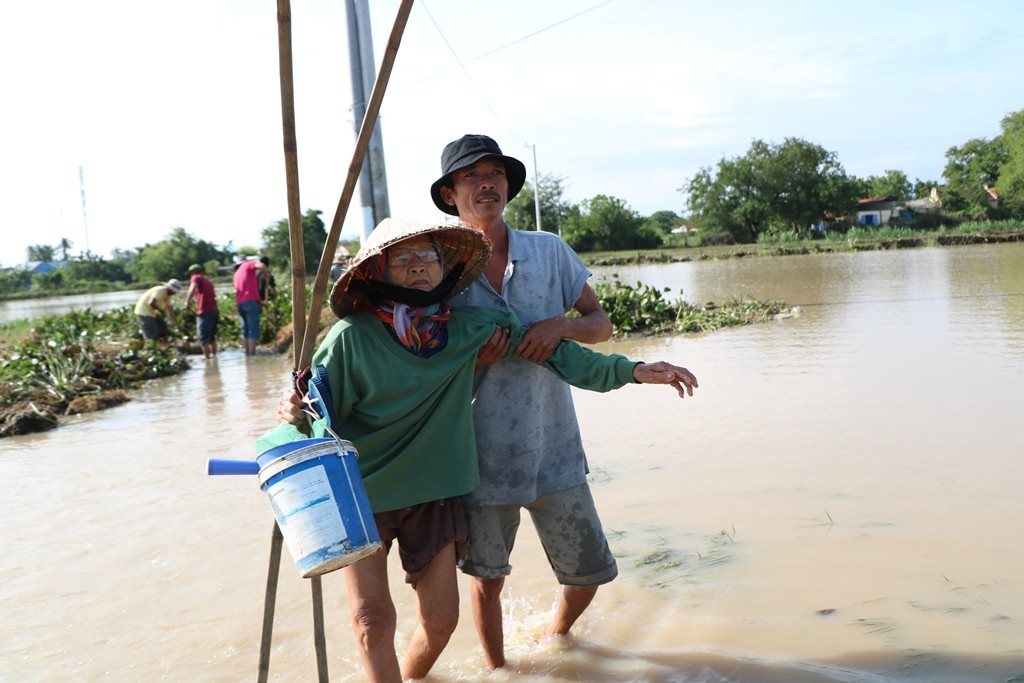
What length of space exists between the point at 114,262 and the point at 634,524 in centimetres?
7734

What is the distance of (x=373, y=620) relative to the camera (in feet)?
7.84

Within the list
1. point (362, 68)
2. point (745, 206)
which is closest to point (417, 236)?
point (362, 68)

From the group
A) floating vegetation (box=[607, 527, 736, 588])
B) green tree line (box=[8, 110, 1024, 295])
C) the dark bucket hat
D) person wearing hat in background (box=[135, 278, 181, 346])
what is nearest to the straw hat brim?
the dark bucket hat

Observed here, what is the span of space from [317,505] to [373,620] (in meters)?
0.52

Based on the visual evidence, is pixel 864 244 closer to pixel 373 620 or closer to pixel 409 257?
pixel 409 257

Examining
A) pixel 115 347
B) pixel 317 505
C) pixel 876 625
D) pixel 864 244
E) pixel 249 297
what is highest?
pixel 864 244

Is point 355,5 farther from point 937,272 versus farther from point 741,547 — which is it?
point 937,272

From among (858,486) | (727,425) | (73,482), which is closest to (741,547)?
(858,486)

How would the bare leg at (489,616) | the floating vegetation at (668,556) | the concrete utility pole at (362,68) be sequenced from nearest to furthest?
the bare leg at (489,616), the floating vegetation at (668,556), the concrete utility pole at (362,68)

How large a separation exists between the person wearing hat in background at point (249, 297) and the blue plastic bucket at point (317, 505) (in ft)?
33.4

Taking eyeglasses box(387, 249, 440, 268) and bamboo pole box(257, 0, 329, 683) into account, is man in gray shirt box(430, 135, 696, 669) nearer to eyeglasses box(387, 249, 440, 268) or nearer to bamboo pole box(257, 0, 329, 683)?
eyeglasses box(387, 249, 440, 268)

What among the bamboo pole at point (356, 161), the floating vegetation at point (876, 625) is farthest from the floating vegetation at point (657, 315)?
the bamboo pole at point (356, 161)

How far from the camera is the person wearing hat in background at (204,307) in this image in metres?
12.5

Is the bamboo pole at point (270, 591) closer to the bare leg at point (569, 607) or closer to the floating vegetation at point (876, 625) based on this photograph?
the bare leg at point (569, 607)
